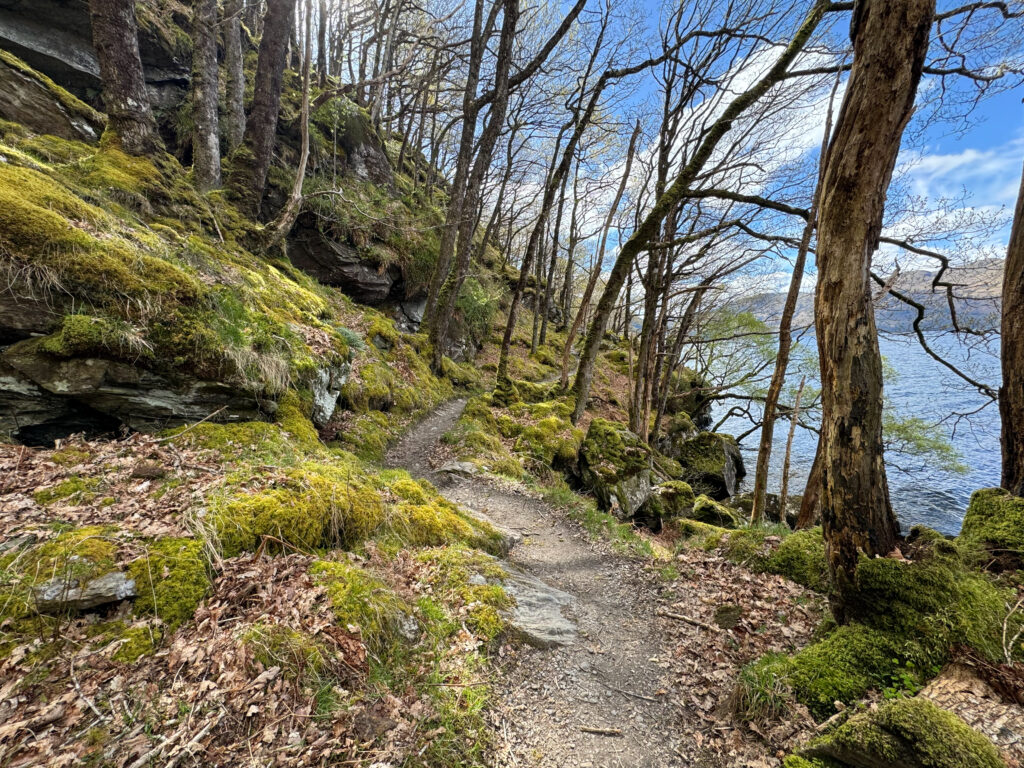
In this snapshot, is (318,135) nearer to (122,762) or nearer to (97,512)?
(97,512)

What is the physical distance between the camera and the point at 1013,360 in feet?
12.8

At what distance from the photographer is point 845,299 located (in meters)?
3.04

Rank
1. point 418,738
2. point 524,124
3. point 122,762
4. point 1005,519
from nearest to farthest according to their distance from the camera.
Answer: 1. point 122,762
2. point 418,738
3. point 1005,519
4. point 524,124

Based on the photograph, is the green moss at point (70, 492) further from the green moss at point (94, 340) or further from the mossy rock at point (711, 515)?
the mossy rock at point (711, 515)

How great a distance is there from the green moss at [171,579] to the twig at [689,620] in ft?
14.1

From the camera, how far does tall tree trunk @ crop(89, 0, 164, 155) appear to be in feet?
20.1

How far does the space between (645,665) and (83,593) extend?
4.17 metres

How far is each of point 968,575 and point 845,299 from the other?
225 cm

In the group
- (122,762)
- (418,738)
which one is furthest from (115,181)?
(418,738)

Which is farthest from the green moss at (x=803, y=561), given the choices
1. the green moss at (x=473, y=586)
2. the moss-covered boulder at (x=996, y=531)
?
the green moss at (x=473, y=586)

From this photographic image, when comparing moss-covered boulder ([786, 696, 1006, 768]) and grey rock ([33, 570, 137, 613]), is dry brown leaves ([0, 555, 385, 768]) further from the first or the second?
moss-covered boulder ([786, 696, 1006, 768])

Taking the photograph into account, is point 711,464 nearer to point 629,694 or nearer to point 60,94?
point 629,694

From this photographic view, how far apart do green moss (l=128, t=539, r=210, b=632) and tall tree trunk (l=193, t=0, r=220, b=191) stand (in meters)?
9.08

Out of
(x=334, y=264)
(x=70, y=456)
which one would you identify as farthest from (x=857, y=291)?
(x=334, y=264)
